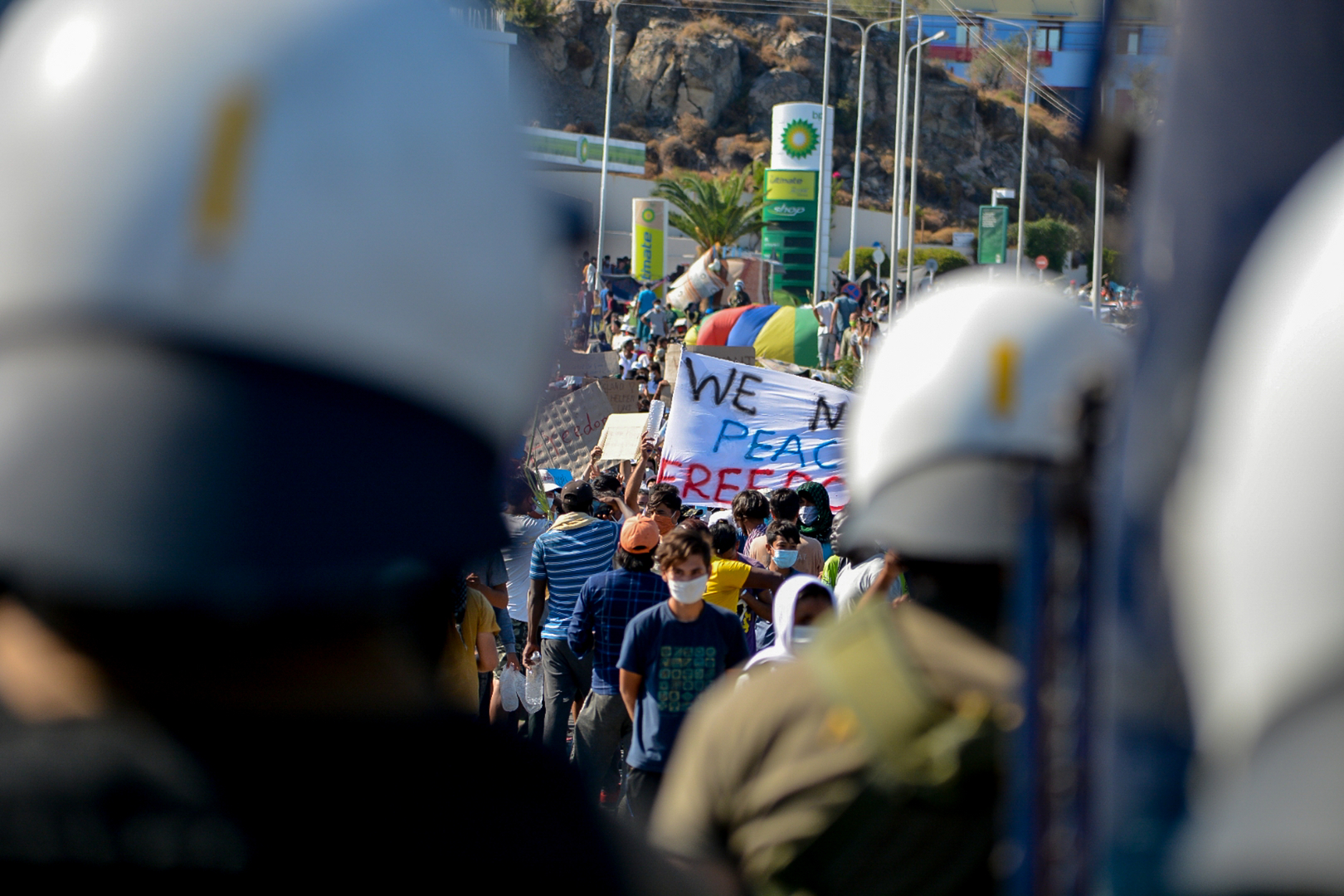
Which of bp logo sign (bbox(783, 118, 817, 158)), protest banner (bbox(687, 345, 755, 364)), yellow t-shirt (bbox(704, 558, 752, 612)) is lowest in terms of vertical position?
yellow t-shirt (bbox(704, 558, 752, 612))

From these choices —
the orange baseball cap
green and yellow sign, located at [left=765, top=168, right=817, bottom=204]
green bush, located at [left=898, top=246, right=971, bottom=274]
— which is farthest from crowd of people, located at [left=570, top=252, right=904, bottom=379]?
green bush, located at [left=898, top=246, right=971, bottom=274]

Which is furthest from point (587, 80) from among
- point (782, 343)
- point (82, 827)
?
point (82, 827)

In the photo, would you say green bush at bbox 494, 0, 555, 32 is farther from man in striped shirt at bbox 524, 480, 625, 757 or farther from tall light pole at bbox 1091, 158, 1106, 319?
tall light pole at bbox 1091, 158, 1106, 319

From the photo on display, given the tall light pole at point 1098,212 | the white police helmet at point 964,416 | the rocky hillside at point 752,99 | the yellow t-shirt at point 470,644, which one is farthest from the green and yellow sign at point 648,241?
the white police helmet at point 964,416

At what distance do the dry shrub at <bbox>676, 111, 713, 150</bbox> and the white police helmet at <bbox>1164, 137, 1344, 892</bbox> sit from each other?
74487mm

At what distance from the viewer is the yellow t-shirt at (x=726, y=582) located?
5738mm

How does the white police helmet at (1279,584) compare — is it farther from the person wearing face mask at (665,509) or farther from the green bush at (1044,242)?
the green bush at (1044,242)

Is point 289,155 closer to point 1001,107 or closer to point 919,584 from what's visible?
point 919,584

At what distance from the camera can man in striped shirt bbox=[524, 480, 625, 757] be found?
243 inches

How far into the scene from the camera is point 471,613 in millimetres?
5715

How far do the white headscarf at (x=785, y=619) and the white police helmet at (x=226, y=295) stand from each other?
2958mm

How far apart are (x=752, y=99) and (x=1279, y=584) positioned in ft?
256

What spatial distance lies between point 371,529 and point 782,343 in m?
A: 18.4

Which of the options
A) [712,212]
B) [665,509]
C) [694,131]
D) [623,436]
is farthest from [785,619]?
[694,131]
